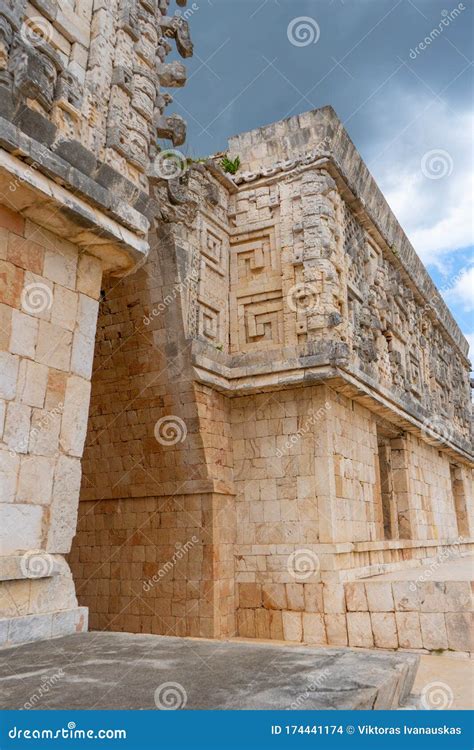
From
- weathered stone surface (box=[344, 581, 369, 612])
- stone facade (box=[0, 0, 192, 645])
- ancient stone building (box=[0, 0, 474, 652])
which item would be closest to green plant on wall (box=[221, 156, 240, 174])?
ancient stone building (box=[0, 0, 474, 652])

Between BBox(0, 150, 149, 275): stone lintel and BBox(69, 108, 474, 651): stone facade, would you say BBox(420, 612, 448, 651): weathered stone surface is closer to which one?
BBox(69, 108, 474, 651): stone facade

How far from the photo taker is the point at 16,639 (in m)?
3.28

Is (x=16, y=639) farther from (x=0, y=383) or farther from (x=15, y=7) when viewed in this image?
(x=15, y=7)

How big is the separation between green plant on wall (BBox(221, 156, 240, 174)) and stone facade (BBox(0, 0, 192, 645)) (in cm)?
485

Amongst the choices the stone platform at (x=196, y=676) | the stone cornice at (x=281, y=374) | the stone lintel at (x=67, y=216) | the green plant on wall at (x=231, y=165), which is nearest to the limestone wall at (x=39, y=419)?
the stone lintel at (x=67, y=216)

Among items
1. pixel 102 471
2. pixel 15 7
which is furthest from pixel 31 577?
pixel 102 471

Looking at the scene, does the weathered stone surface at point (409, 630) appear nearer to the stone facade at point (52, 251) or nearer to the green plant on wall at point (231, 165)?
the stone facade at point (52, 251)

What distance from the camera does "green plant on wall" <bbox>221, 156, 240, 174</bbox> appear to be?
382 inches

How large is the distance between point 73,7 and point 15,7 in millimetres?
895

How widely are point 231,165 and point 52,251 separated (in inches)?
248

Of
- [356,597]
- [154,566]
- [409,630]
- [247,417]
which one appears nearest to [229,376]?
[247,417]

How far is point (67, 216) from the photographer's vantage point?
3986 mm

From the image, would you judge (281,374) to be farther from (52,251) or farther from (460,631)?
(52,251)

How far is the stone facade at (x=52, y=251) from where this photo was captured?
3.54 metres
